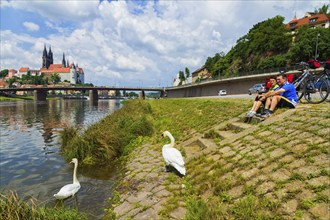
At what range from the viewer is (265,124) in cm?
668

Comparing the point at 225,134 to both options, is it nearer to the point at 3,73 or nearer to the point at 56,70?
the point at 56,70

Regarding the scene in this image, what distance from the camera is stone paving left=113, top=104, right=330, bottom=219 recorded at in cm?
356

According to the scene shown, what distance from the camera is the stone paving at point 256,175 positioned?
356 centimetres

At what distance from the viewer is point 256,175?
172 inches

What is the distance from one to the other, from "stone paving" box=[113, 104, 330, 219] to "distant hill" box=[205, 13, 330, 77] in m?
55.9

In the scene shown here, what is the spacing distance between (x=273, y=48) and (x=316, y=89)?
208 ft

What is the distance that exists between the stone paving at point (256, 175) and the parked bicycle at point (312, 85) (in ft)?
7.87

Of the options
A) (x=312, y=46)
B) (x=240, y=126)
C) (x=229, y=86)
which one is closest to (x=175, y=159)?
(x=240, y=126)

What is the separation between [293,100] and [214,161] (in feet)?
12.5

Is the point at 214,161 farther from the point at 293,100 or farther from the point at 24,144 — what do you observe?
the point at 24,144

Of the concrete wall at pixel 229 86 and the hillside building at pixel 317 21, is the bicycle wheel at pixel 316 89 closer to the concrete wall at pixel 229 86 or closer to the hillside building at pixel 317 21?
the concrete wall at pixel 229 86

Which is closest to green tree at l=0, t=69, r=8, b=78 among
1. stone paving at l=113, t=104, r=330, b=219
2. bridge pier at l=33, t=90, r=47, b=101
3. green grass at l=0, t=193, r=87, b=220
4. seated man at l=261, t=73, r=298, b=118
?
bridge pier at l=33, t=90, r=47, b=101

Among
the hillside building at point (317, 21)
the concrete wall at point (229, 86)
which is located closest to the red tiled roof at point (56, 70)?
the concrete wall at point (229, 86)

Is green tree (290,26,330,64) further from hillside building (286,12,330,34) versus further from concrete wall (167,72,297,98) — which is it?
hillside building (286,12,330,34)
